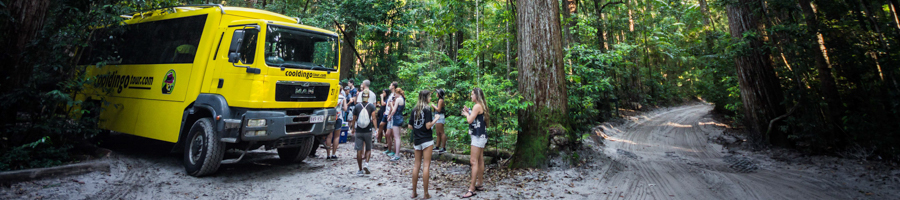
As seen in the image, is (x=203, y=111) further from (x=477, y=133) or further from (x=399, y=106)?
(x=477, y=133)

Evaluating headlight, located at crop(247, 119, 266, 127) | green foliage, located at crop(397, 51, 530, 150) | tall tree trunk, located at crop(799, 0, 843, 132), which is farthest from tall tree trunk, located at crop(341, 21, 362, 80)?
tall tree trunk, located at crop(799, 0, 843, 132)

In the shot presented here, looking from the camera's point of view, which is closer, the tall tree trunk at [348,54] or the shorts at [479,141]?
the shorts at [479,141]

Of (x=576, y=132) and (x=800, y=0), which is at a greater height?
(x=800, y=0)

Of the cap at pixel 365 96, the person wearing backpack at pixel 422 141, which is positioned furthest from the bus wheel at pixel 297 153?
the person wearing backpack at pixel 422 141

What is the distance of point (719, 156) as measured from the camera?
9180 mm

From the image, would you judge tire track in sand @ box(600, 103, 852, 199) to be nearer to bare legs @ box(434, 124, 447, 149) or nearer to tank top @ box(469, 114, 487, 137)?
tank top @ box(469, 114, 487, 137)

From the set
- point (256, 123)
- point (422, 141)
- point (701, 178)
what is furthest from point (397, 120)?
point (701, 178)

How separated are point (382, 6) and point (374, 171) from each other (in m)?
10.0

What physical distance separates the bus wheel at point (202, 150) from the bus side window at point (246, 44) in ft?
3.91

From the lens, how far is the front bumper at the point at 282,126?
583cm

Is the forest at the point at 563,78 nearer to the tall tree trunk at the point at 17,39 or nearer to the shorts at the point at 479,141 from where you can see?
the tall tree trunk at the point at 17,39

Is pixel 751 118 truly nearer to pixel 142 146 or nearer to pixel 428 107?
pixel 428 107

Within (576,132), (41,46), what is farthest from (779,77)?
(41,46)

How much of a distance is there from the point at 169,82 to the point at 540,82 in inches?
256
